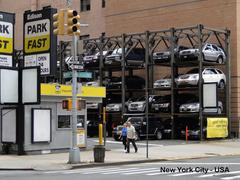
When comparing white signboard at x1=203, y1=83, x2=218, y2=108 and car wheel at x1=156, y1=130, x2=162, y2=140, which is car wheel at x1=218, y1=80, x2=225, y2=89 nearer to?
white signboard at x1=203, y1=83, x2=218, y2=108

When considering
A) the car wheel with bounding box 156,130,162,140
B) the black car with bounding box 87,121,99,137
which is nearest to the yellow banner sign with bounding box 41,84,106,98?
the car wheel with bounding box 156,130,162,140

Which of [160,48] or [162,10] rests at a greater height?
[162,10]

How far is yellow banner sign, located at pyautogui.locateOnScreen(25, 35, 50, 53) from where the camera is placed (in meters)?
29.0

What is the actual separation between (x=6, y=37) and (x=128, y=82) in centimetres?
2139

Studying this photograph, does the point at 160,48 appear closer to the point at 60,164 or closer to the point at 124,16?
the point at 124,16

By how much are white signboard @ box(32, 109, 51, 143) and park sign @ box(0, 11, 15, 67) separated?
A: 14.3 feet

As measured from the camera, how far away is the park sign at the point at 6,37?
29.0 m

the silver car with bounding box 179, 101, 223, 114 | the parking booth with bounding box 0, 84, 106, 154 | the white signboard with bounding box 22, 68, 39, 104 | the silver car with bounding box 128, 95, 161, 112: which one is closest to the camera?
the white signboard with bounding box 22, 68, 39, 104

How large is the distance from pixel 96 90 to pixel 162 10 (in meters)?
24.8

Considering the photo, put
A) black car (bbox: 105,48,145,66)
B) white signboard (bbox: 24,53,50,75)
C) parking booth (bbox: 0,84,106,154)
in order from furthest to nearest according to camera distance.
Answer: black car (bbox: 105,48,145,66) < white signboard (bbox: 24,53,50,75) < parking booth (bbox: 0,84,106,154)

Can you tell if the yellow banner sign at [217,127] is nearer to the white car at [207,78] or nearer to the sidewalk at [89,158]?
the white car at [207,78]

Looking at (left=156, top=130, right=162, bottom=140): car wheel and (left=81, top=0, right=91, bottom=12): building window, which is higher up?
(left=81, top=0, right=91, bottom=12): building window

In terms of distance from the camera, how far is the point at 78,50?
2184cm

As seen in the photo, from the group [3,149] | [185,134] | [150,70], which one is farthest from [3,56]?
[150,70]
